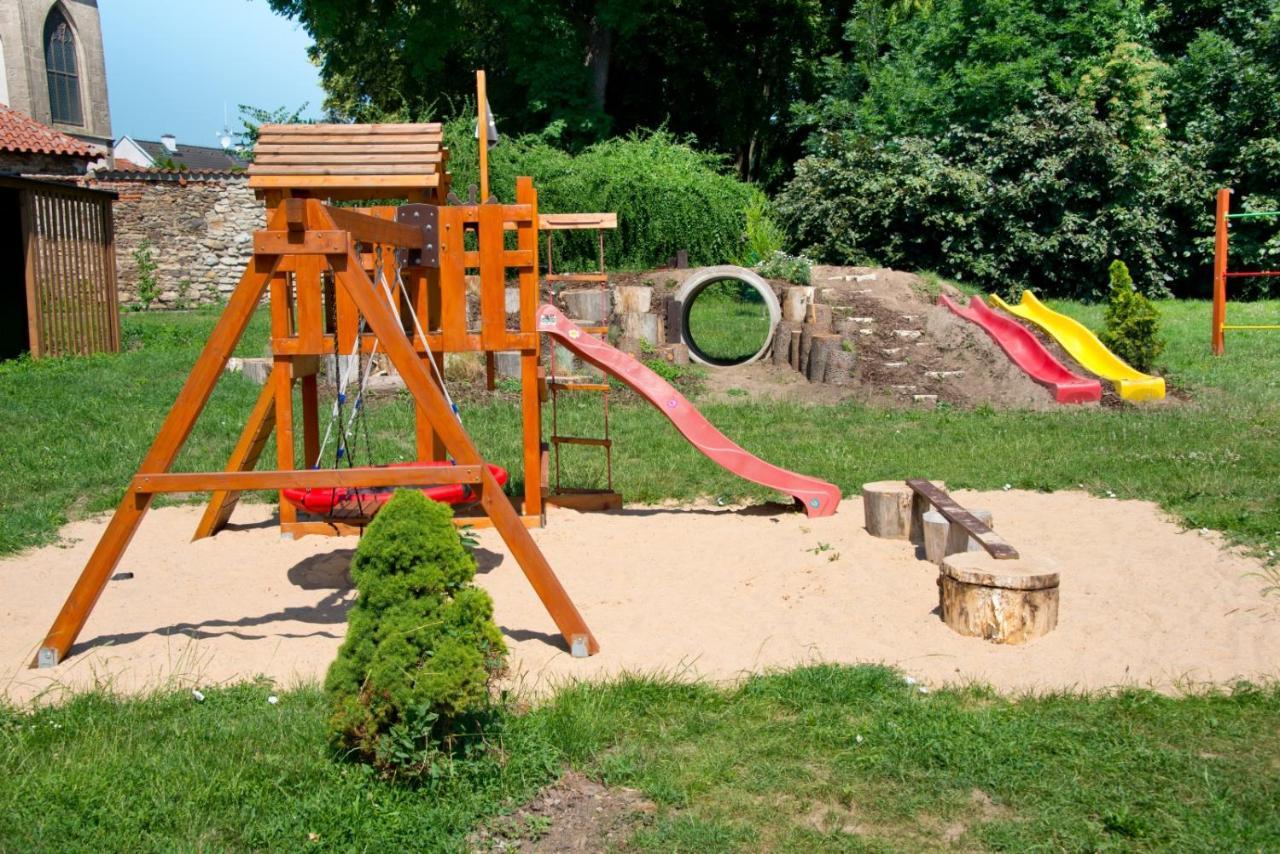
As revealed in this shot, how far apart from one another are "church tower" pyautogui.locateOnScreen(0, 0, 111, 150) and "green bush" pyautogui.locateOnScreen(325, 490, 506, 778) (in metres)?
33.7

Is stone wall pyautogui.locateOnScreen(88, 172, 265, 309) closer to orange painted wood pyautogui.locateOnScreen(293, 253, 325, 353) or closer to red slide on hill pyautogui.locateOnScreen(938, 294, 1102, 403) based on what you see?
red slide on hill pyautogui.locateOnScreen(938, 294, 1102, 403)

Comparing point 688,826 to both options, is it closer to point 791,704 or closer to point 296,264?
point 791,704

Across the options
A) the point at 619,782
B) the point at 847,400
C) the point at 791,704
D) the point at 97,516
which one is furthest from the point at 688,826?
the point at 847,400

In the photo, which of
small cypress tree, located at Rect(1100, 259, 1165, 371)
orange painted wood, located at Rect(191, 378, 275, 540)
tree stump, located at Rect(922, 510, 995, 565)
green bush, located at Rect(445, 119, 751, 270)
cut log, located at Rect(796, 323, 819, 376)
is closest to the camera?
tree stump, located at Rect(922, 510, 995, 565)

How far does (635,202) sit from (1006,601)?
1467 cm

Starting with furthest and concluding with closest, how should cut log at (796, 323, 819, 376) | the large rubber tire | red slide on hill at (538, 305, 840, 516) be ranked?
the large rubber tire
cut log at (796, 323, 819, 376)
red slide on hill at (538, 305, 840, 516)

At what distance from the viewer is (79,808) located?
3430 mm

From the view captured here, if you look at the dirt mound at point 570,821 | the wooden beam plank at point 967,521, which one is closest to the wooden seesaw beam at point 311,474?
the dirt mound at point 570,821

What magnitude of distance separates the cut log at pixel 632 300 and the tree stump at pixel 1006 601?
903 cm

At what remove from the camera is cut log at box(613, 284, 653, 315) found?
13750mm

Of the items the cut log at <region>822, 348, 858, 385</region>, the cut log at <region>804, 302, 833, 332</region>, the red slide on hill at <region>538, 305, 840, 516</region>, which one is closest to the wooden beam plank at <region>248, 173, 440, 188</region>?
the red slide on hill at <region>538, 305, 840, 516</region>

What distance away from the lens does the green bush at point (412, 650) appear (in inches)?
137

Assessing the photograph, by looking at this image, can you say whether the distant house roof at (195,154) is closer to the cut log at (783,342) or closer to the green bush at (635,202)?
the green bush at (635,202)

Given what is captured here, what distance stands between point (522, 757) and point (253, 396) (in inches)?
326
